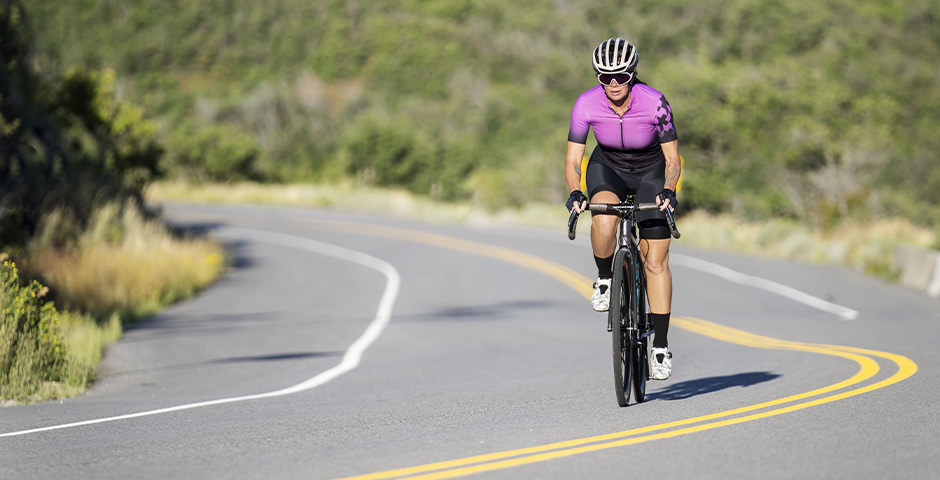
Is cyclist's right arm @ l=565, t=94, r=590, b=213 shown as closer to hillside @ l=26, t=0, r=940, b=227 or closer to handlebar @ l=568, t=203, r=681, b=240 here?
handlebar @ l=568, t=203, r=681, b=240

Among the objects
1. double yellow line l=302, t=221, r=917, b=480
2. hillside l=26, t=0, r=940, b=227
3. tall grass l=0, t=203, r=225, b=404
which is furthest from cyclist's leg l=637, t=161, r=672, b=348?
hillside l=26, t=0, r=940, b=227

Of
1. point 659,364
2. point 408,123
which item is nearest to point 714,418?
point 659,364

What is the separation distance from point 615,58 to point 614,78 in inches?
5.3

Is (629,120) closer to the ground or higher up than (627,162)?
higher up

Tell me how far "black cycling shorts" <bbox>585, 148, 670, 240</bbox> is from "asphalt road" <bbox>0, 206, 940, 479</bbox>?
124cm

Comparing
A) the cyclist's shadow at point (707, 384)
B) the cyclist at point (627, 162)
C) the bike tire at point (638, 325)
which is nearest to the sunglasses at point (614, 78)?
the cyclist at point (627, 162)

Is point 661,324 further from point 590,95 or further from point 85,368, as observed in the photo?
point 85,368

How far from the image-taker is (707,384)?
8.83 meters

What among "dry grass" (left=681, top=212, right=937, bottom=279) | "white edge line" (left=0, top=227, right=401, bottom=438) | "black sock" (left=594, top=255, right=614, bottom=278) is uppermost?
"black sock" (left=594, top=255, right=614, bottom=278)

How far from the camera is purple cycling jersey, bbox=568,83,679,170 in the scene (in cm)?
727

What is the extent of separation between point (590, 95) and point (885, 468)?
9.68 ft

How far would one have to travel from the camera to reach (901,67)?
72.4m

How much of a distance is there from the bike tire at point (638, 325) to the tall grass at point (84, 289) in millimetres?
4951

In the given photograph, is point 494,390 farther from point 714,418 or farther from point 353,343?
point 353,343
